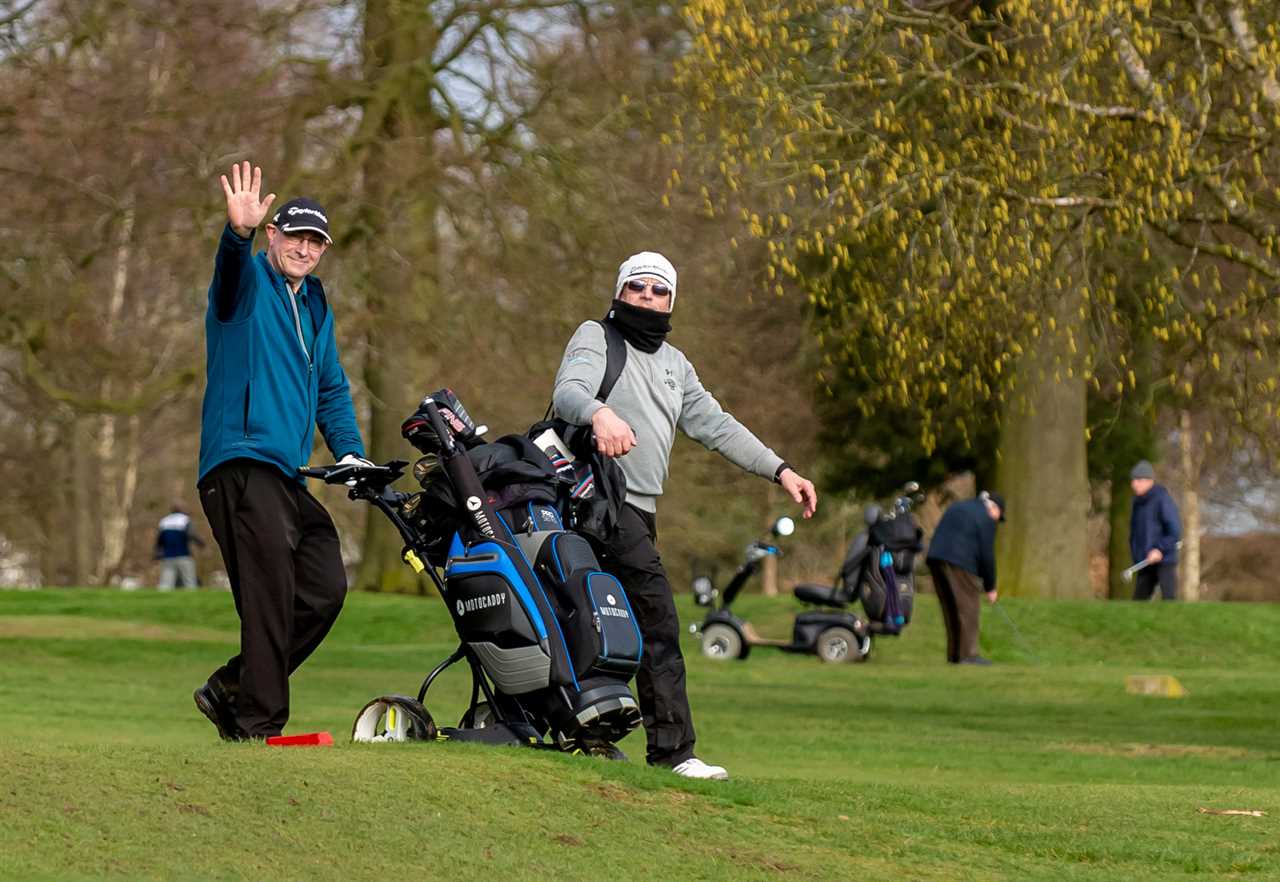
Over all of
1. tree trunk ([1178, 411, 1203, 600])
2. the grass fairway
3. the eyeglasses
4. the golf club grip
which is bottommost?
the grass fairway

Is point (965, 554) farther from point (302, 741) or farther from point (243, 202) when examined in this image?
point (243, 202)

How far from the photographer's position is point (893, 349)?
14234mm

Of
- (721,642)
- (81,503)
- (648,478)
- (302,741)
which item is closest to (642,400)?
(648,478)

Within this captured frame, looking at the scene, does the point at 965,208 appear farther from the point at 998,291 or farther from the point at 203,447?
the point at 203,447

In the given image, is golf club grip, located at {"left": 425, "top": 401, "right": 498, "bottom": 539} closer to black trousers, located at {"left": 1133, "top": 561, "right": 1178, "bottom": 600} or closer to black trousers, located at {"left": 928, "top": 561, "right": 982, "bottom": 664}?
black trousers, located at {"left": 928, "top": 561, "right": 982, "bottom": 664}

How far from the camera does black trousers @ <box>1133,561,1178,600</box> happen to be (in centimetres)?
2780

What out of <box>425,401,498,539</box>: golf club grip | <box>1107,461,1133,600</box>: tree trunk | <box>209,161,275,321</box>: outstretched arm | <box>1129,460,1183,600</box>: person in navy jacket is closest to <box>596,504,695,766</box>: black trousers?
<box>425,401,498,539</box>: golf club grip

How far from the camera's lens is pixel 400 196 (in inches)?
1163

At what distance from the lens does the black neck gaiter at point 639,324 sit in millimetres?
8945

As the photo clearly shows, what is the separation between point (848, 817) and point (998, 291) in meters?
6.52

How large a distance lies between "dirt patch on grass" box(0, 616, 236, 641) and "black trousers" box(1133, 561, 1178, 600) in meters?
10.7

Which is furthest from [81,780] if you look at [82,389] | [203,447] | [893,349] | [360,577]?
[82,389]

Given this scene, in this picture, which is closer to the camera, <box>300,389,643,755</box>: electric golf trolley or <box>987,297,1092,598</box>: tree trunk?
<box>300,389,643,755</box>: electric golf trolley

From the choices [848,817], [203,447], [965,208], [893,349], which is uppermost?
[965,208]
